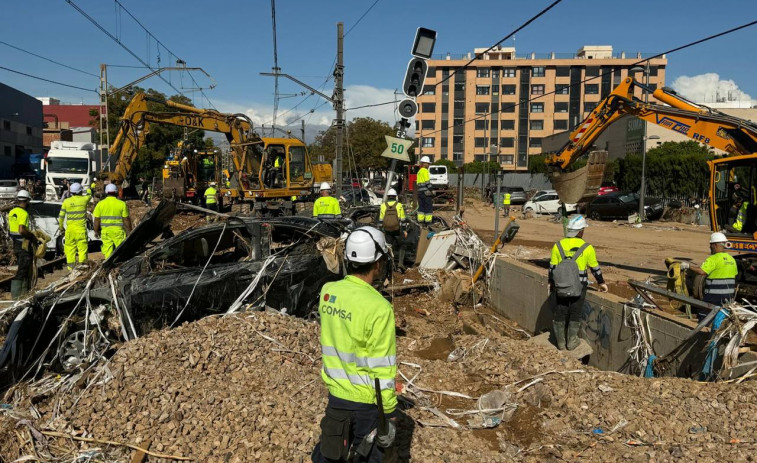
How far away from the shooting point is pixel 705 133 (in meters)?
10.2

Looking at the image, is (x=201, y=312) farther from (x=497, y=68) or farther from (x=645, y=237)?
(x=497, y=68)

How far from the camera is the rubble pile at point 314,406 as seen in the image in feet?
14.4

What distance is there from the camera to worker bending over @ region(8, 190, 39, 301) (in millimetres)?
9406

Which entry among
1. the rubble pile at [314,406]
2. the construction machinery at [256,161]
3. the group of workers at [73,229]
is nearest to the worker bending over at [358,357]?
the rubble pile at [314,406]

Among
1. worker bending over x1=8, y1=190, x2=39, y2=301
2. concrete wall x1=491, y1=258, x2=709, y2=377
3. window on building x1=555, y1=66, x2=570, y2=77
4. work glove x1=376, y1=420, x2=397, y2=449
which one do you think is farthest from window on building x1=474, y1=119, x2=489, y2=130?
work glove x1=376, y1=420, x2=397, y2=449

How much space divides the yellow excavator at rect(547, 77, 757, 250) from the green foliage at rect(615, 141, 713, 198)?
2050cm

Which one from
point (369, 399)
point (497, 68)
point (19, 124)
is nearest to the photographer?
point (369, 399)

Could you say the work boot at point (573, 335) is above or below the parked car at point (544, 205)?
below

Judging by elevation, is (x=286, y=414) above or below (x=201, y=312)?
below

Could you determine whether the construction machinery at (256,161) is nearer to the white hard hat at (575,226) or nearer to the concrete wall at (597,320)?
the concrete wall at (597,320)

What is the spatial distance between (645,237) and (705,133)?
1175cm

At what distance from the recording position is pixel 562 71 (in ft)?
248

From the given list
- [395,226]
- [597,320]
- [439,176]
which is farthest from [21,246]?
[439,176]

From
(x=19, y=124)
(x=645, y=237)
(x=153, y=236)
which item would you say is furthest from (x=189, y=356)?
(x=19, y=124)
